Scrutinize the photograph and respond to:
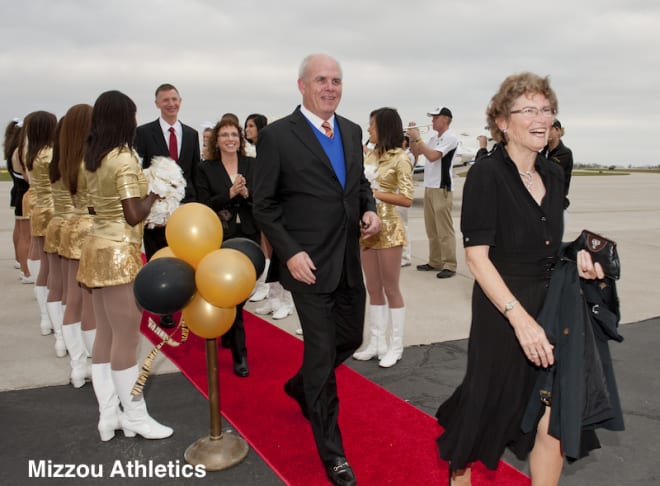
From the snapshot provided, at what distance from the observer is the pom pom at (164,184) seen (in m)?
3.55

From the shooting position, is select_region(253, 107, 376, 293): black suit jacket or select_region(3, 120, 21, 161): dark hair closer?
select_region(253, 107, 376, 293): black suit jacket

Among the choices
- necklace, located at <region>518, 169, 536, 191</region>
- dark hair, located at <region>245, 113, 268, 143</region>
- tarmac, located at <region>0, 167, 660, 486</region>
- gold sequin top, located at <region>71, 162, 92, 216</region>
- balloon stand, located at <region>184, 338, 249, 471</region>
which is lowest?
tarmac, located at <region>0, 167, 660, 486</region>

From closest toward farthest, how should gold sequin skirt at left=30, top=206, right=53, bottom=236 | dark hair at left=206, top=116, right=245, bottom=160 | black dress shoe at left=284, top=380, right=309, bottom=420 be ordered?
black dress shoe at left=284, top=380, right=309, bottom=420, dark hair at left=206, top=116, right=245, bottom=160, gold sequin skirt at left=30, top=206, right=53, bottom=236

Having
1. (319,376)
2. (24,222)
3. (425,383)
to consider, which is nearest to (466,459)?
(319,376)

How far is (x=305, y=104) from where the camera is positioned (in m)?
3.22

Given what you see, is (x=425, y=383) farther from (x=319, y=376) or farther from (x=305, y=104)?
(x=305, y=104)

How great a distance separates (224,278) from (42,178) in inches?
125

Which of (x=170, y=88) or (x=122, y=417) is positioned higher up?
(x=170, y=88)

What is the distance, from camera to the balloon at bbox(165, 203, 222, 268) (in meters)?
3.14

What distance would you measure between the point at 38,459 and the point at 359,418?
1.98 metres

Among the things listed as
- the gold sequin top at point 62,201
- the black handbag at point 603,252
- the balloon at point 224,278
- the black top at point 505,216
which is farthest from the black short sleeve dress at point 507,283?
the gold sequin top at point 62,201

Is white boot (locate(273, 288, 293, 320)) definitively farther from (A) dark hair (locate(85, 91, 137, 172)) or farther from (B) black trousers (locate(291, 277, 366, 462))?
(A) dark hair (locate(85, 91, 137, 172))

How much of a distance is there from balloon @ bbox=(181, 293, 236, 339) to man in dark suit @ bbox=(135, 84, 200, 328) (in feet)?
8.25

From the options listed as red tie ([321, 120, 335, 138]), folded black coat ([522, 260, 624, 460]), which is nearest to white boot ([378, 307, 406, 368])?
red tie ([321, 120, 335, 138])
